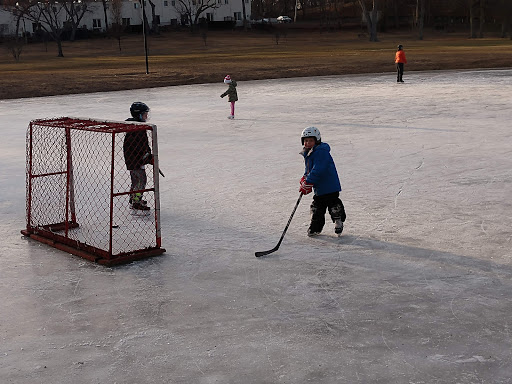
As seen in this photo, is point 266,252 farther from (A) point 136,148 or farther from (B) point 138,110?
(B) point 138,110

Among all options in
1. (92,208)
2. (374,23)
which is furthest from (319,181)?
(374,23)

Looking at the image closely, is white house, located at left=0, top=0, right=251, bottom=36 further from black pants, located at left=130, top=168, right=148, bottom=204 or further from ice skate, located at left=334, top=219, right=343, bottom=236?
ice skate, located at left=334, top=219, right=343, bottom=236

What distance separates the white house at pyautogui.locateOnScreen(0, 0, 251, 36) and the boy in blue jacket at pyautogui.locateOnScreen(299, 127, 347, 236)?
240ft

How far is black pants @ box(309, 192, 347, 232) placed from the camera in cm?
766

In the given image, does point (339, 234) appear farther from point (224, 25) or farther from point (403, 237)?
point (224, 25)

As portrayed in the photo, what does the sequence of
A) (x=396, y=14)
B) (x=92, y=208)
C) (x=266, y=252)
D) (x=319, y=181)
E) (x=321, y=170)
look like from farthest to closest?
(x=396, y=14) < (x=92, y=208) < (x=319, y=181) < (x=321, y=170) < (x=266, y=252)

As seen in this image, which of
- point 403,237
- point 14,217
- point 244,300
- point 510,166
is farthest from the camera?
point 510,166

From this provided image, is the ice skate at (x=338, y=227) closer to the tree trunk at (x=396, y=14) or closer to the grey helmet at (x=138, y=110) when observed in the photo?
the grey helmet at (x=138, y=110)

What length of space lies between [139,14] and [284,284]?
8124 cm

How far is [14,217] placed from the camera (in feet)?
29.0

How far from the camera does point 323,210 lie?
766 centimetres

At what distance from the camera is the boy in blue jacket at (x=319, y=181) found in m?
7.41

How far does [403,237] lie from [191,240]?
212 cm

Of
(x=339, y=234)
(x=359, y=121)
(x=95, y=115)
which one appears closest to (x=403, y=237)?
(x=339, y=234)
